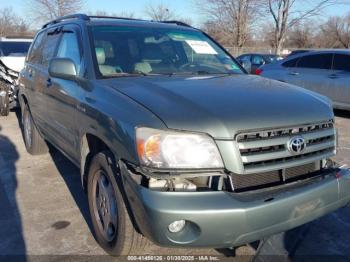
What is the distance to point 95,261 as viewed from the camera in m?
3.29

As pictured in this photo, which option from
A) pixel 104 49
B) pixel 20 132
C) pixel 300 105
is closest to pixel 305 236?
pixel 300 105

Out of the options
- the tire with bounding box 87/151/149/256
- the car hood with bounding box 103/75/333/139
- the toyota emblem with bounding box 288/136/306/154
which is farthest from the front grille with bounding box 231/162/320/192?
the tire with bounding box 87/151/149/256

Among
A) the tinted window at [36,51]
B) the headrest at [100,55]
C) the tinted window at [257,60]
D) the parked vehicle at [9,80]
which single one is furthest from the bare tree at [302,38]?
the headrest at [100,55]

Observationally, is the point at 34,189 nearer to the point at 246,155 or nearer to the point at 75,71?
the point at 75,71

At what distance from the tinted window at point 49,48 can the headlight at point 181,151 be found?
2695mm

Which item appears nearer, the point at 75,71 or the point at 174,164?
the point at 174,164

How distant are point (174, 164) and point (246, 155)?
46 centimetres

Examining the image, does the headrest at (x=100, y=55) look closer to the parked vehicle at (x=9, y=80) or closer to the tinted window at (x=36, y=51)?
the tinted window at (x=36, y=51)

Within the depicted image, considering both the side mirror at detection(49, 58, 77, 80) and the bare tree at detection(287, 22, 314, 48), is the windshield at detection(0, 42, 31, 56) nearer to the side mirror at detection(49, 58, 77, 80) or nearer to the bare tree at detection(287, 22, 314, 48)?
the side mirror at detection(49, 58, 77, 80)

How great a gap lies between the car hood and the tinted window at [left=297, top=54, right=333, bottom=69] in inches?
257

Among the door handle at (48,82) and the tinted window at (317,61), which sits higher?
the door handle at (48,82)

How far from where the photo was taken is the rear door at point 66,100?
3.80 m

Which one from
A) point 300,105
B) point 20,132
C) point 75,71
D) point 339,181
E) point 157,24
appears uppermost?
point 157,24

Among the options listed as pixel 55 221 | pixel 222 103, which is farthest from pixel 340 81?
pixel 55 221
